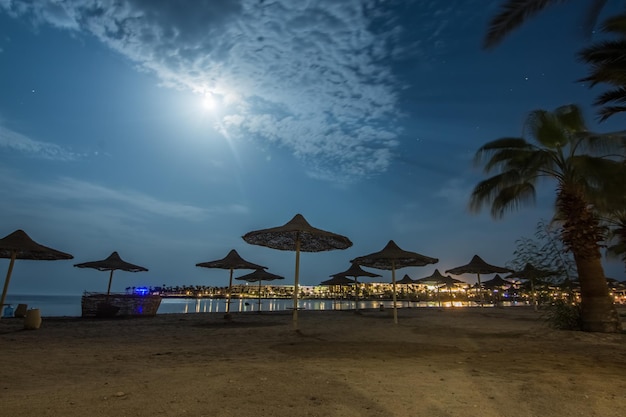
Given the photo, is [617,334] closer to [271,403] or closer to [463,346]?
[463,346]

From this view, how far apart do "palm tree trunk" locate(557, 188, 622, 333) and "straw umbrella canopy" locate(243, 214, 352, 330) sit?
22.5ft

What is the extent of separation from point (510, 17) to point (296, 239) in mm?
8304

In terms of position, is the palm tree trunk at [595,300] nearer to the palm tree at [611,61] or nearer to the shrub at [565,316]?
the shrub at [565,316]

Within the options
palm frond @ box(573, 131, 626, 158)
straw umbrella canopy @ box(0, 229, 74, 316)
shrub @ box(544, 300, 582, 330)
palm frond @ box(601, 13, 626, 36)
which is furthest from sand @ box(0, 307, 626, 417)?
palm frond @ box(601, 13, 626, 36)

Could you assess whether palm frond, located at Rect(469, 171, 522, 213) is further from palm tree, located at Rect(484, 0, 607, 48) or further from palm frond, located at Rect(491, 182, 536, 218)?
palm tree, located at Rect(484, 0, 607, 48)

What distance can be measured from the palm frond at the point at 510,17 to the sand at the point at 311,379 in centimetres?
616

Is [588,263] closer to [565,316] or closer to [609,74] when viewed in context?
[565,316]

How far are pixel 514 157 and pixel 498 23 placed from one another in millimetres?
6389

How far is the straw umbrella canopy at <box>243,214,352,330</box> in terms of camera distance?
→ 426 inches

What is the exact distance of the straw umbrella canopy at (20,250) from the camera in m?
11.9

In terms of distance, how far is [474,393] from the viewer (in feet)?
12.3

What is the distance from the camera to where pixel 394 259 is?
47.8 feet

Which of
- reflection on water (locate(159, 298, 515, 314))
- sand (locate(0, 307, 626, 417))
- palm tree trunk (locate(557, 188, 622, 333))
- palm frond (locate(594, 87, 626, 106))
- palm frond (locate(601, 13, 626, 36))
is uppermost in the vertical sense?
palm frond (locate(601, 13, 626, 36))

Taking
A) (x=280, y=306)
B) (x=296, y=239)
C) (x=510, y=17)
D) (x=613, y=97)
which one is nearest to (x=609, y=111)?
(x=613, y=97)
